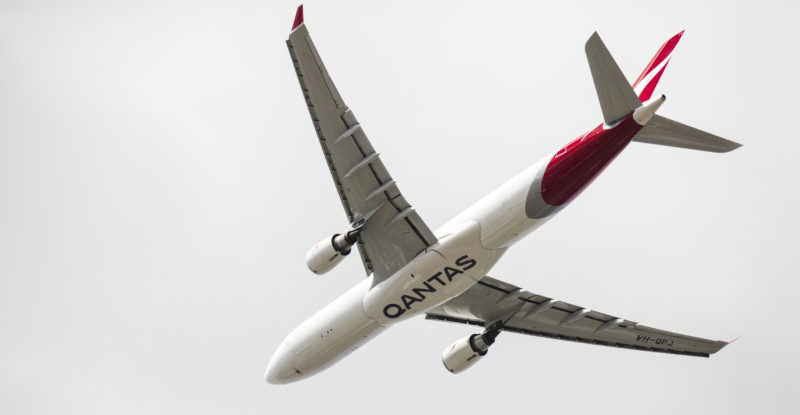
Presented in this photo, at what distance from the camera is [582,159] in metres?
28.7

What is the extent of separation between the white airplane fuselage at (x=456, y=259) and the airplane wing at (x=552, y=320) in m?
4.05

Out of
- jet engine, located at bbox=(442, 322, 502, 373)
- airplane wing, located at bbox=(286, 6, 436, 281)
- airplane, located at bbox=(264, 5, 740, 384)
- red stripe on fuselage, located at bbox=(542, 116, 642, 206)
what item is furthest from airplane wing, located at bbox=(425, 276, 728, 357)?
red stripe on fuselage, located at bbox=(542, 116, 642, 206)

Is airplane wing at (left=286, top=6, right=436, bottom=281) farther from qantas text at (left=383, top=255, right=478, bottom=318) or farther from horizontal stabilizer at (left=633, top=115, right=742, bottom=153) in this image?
horizontal stabilizer at (left=633, top=115, right=742, bottom=153)

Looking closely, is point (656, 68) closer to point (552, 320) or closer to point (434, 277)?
point (434, 277)

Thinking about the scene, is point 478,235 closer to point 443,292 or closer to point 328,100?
point 443,292

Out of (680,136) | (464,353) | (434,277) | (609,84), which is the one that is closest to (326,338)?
(434,277)

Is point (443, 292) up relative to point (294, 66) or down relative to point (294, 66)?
down

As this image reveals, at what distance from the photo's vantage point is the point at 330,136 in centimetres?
2936

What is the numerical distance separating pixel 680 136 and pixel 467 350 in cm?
1071

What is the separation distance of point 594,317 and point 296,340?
408 inches

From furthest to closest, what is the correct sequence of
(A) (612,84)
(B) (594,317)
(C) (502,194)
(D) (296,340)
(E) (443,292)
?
(B) (594,317) < (D) (296,340) < (E) (443,292) < (C) (502,194) < (A) (612,84)

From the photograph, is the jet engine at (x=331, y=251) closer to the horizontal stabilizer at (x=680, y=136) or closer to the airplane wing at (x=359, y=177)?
the airplane wing at (x=359, y=177)

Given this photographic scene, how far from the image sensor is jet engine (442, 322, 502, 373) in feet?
117

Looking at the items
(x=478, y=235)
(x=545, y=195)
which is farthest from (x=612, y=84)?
(x=478, y=235)
